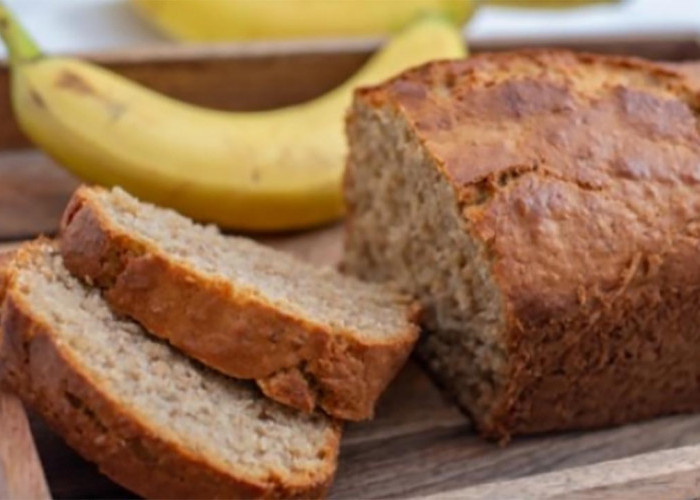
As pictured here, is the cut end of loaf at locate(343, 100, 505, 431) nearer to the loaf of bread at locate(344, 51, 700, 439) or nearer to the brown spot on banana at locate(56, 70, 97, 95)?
the loaf of bread at locate(344, 51, 700, 439)

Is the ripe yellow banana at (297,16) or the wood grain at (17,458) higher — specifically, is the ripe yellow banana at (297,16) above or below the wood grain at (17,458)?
above

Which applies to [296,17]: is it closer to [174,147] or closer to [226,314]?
[174,147]

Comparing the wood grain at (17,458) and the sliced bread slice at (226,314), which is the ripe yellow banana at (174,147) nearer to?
the sliced bread slice at (226,314)

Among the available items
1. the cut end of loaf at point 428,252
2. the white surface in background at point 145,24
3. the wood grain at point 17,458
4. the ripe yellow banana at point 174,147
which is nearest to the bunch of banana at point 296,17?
the white surface in background at point 145,24

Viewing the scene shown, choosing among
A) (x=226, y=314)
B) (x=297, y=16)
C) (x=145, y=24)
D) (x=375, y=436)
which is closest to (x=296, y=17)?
(x=297, y=16)

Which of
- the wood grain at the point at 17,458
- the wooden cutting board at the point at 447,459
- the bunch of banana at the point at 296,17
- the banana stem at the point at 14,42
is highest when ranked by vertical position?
the banana stem at the point at 14,42

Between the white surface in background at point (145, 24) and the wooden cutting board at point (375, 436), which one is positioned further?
the white surface in background at point (145, 24)

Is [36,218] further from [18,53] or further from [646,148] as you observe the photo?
Result: [646,148]
